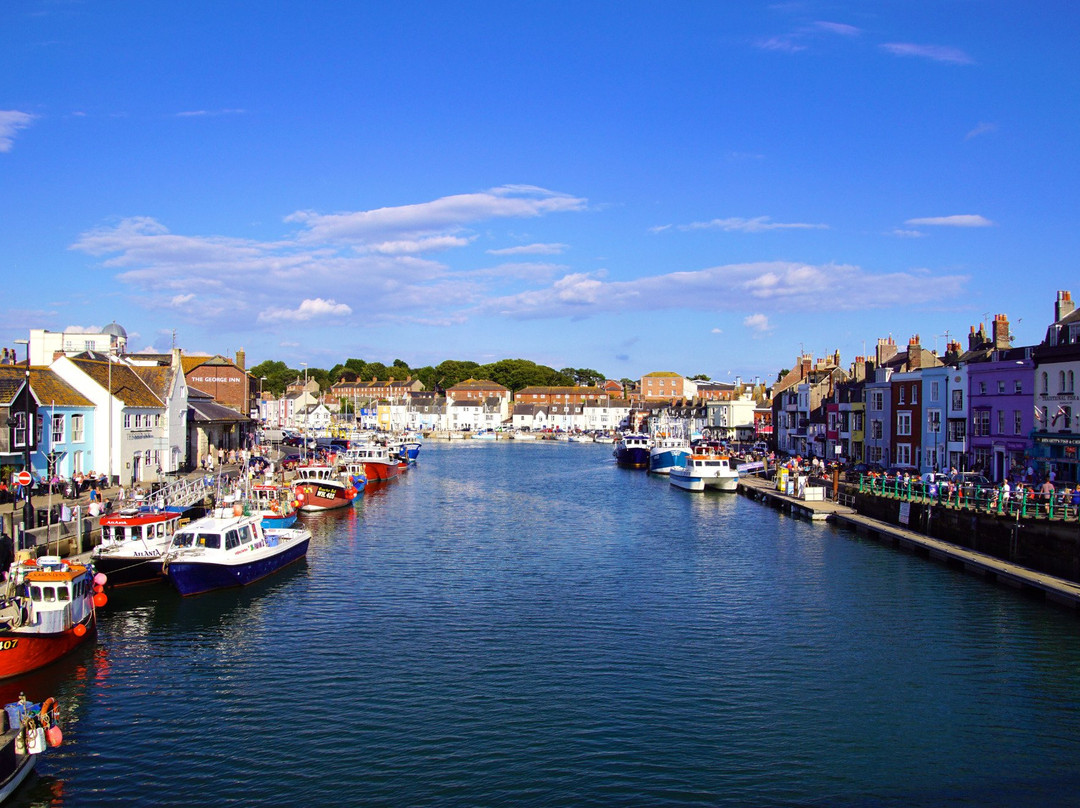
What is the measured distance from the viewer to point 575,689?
2348cm

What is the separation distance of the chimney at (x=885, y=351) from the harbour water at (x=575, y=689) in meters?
38.2

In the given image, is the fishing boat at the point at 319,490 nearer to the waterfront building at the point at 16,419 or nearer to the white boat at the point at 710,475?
the waterfront building at the point at 16,419

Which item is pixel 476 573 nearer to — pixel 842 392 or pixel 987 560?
pixel 987 560

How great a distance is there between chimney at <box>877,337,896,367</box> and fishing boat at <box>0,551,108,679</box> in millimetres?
66556

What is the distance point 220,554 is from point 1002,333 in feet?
167

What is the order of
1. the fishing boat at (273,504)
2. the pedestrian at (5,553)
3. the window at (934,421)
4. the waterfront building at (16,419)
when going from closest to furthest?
1. the pedestrian at (5,553)
2. the waterfront building at (16,419)
3. the fishing boat at (273,504)
4. the window at (934,421)

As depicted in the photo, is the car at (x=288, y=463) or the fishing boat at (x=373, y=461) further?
the fishing boat at (x=373, y=461)

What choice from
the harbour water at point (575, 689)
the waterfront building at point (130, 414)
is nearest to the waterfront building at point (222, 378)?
the waterfront building at point (130, 414)

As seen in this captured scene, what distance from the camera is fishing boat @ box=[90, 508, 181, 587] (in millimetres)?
33188

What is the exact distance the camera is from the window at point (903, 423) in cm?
6372

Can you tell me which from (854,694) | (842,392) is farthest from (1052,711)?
(842,392)

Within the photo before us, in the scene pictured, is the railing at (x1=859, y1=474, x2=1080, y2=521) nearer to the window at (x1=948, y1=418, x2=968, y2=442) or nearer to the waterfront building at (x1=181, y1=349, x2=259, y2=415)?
the window at (x1=948, y1=418, x2=968, y2=442)

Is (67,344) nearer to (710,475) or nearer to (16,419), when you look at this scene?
(16,419)

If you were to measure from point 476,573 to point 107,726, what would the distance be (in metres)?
19.5
